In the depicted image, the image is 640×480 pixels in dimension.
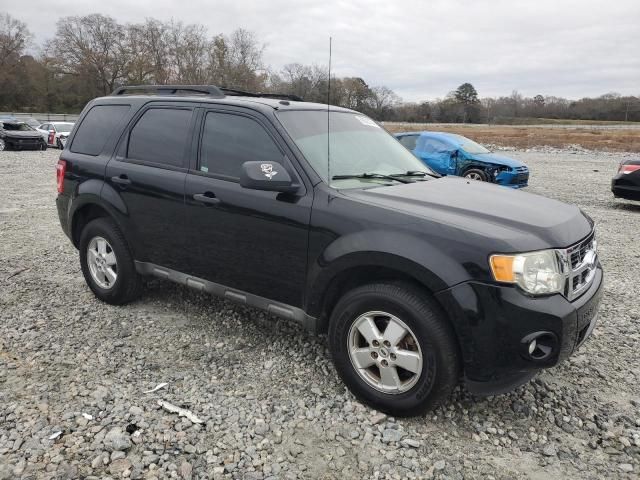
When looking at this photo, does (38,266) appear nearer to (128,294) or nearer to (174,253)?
(128,294)

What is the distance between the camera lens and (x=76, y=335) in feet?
13.3

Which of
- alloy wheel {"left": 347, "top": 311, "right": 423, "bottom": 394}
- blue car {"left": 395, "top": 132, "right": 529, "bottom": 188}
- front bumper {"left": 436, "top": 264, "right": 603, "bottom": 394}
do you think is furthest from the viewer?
blue car {"left": 395, "top": 132, "right": 529, "bottom": 188}

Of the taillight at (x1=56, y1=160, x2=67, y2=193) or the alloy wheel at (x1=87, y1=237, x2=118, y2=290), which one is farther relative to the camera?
the taillight at (x1=56, y1=160, x2=67, y2=193)

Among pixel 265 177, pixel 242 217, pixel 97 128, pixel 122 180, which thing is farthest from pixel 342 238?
pixel 97 128

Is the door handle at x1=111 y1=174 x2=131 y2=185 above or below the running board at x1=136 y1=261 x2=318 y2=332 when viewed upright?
above

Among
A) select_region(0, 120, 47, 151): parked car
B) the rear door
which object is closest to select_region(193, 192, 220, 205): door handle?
the rear door

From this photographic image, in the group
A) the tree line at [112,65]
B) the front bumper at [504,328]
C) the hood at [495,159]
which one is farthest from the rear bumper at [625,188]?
the tree line at [112,65]

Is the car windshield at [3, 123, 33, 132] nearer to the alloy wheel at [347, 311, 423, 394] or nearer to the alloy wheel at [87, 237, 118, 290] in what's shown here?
the alloy wheel at [87, 237, 118, 290]

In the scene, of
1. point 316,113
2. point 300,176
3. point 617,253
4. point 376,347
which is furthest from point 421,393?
point 617,253

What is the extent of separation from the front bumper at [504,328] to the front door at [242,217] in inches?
42.2

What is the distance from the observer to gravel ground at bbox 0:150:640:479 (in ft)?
8.70

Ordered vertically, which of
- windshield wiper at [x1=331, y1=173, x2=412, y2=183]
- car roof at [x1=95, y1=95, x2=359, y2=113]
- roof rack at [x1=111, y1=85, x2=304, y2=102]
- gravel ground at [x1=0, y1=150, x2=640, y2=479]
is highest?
roof rack at [x1=111, y1=85, x2=304, y2=102]

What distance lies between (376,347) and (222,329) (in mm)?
1700

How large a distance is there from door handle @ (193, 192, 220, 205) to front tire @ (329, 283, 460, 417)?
124 centimetres
